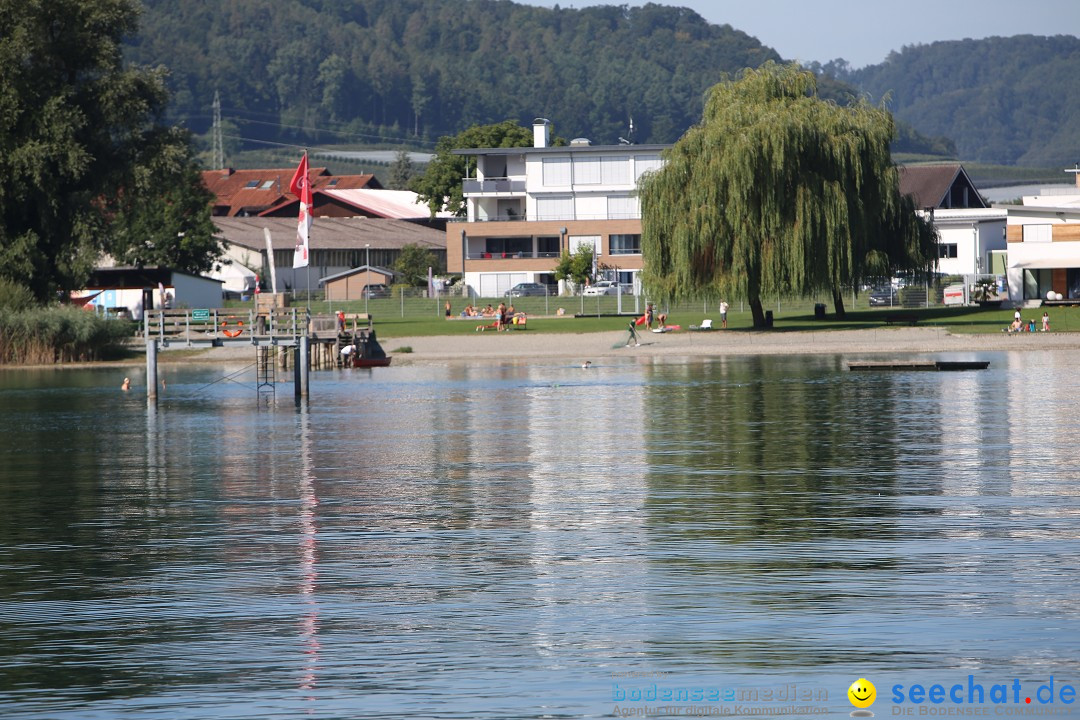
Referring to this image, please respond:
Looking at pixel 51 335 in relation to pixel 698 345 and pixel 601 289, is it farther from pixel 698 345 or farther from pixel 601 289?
pixel 601 289

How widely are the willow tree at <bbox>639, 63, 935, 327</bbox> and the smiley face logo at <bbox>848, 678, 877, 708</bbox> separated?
51.6m

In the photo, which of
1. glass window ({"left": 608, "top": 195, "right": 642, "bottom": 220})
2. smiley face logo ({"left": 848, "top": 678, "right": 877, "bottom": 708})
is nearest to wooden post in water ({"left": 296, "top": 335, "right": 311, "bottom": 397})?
smiley face logo ({"left": 848, "top": 678, "right": 877, "bottom": 708})

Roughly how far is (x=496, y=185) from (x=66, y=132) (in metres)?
54.5

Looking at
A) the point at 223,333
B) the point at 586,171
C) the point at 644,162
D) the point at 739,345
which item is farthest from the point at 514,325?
the point at 644,162

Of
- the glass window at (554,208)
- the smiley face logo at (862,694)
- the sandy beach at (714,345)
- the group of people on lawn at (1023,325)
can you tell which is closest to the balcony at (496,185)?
the glass window at (554,208)

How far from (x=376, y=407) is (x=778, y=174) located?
27112mm

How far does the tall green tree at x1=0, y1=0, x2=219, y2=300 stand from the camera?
2527 inches

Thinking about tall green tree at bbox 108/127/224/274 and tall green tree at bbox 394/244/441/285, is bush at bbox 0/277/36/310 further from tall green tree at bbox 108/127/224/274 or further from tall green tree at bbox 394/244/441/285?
tall green tree at bbox 394/244/441/285

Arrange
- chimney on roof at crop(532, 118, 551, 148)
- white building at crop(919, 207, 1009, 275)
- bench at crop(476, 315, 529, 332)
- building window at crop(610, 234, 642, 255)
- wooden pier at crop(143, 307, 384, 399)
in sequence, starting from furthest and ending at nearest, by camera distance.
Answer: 1. chimney on roof at crop(532, 118, 551, 148)
2. building window at crop(610, 234, 642, 255)
3. white building at crop(919, 207, 1009, 275)
4. bench at crop(476, 315, 529, 332)
5. wooden pier at crop(143, 307, 384, 399)

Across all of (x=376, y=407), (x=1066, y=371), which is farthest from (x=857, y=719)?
(x=1066, y=371)

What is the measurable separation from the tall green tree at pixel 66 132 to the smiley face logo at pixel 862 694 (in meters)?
57.9

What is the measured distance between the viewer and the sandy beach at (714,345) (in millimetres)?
62469

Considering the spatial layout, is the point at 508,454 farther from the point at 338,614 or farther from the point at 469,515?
the point at 338,614

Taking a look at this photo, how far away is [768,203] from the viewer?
63219mm
